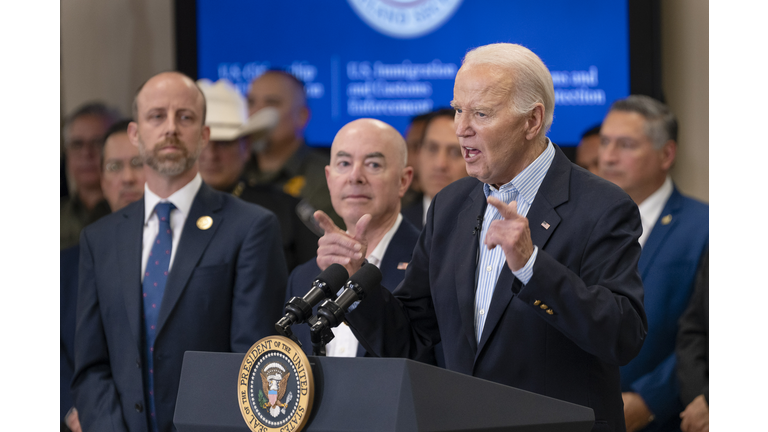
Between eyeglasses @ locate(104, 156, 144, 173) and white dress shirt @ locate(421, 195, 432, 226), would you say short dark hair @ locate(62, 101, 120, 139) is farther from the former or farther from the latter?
white dress shirt @ locate(421, 195, 432, 226)

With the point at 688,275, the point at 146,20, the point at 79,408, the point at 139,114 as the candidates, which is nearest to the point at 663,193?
the point at 688,275

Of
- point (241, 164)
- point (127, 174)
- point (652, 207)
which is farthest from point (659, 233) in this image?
point (127, 174)

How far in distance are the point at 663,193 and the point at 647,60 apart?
4.72 ft

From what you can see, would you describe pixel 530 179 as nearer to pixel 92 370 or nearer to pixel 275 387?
pixel 275 387

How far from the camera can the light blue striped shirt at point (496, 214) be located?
1863 mm

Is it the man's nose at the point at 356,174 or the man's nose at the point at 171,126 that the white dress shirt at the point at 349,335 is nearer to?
the man's nose at the point at 356,174

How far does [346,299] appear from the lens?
158cm

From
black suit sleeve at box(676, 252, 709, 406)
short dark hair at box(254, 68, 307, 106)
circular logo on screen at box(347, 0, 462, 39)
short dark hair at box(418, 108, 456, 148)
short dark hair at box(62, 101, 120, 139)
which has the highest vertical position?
circular logo on screen at box(347, 0, 462, 39)

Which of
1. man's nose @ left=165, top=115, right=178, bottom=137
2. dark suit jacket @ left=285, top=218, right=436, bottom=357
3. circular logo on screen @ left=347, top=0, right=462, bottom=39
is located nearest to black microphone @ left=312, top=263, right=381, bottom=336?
dark suit jacket @ left=285, top=218, right=436, bottom=357

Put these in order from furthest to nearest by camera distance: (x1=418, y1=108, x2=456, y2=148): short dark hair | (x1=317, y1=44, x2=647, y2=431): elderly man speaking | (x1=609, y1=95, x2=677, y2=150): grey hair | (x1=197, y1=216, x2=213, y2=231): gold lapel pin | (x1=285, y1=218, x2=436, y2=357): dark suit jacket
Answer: (x1=418, y1=108, x2=456, y2=148): short dark hair < (x1=609, y1=95, x2=677, y2=150): grey hair < (x1=197, y1=216, x2=213, y2=231): gold lapel pin < (x1=285, y1=218, x2=436, y2=357): dark suit jacket < (x1=317, y1=44, x2=647, y2=431): elderly man speaking

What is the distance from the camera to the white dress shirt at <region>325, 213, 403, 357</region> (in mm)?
2600

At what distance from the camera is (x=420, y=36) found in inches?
198

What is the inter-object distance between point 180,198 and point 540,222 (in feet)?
4.76

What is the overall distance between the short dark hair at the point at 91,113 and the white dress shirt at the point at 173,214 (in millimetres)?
2528
